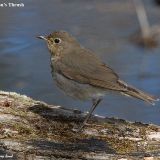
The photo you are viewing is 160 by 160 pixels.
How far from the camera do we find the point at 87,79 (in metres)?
8.52

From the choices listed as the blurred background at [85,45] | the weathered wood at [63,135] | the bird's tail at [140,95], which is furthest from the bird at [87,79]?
the blurred background at [85,45]

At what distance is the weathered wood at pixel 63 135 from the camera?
7391 mm

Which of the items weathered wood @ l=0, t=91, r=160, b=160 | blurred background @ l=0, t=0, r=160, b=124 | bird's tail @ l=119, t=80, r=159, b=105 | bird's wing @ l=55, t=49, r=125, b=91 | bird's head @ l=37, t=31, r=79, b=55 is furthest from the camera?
blurred background @ l=0, t=0, r=160, b=124

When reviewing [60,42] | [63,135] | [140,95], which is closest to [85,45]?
[60,42]

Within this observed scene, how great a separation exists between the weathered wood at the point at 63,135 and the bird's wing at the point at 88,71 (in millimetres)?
318

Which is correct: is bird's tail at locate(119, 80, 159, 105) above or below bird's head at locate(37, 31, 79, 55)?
below

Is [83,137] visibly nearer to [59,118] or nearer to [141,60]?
[59,118]

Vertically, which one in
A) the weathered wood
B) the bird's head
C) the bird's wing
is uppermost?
the bird's head

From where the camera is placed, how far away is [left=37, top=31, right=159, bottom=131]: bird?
8406 millimetres

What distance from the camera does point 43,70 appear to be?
40.9 ft

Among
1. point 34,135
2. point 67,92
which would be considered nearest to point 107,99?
point 67,92

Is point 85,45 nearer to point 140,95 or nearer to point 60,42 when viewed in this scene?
point 60,42

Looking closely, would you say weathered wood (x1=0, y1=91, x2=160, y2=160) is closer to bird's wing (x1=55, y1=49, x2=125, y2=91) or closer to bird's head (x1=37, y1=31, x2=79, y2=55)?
bird's wing (x1=55, y1=49, x2=125, y2=91)

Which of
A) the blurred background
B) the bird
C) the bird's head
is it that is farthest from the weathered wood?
the blurred background
